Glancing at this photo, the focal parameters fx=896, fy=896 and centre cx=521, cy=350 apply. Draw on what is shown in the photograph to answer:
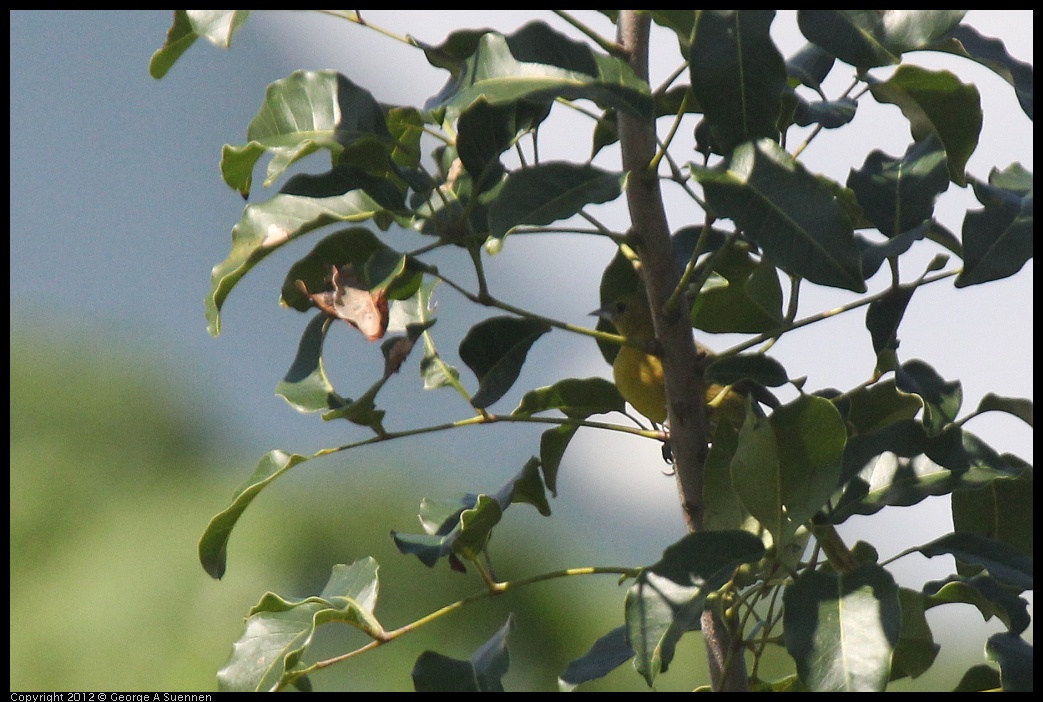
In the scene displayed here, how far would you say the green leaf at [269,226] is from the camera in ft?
2.79

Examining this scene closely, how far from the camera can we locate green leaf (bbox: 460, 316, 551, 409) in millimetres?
973

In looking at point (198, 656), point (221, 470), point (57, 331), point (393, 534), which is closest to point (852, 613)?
point (393, 534)

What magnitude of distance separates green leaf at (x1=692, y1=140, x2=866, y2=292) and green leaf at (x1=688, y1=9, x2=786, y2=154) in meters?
0.04

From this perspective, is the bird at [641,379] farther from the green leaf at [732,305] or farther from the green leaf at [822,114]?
the green leaf at [822,114]

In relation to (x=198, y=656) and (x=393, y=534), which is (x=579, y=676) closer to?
(x=393, y=534)

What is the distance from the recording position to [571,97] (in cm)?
75

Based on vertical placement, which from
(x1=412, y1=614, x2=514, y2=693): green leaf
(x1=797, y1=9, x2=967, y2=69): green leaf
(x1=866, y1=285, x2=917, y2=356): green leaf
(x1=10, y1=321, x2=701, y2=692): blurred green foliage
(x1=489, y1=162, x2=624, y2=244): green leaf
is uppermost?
(x1=797, y1=9, x2=967, y2=69): green leaf

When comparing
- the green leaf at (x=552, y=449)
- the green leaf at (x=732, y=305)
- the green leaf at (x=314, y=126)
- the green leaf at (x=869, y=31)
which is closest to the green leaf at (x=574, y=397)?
the green leaf at (x=552, y=449)

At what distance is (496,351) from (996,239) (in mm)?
497

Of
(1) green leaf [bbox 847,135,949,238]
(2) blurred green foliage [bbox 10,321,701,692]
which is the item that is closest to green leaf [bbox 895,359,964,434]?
(1) green leaf [bbox 847,135,949,238]

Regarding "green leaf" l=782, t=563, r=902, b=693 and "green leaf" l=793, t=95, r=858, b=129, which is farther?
"green leaf" l=793, t=95, r=858, b=129

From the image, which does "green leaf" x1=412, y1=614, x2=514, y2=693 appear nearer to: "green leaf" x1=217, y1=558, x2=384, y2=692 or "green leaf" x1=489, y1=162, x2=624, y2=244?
"green leaf" x1=217, y1=558, x2=384, y2=692

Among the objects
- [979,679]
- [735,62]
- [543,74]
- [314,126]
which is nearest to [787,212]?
[735,62]

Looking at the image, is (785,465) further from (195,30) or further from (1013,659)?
(195,30)
